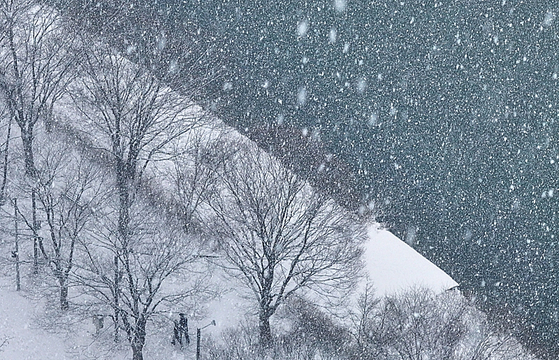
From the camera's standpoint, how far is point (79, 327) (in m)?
11.8

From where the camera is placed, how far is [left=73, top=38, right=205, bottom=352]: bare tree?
13961 mm

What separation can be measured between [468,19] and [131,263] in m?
10.8

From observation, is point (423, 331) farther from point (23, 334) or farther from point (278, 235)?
point (23, 334)

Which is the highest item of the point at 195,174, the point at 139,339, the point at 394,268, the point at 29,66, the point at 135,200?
the point at 29,66

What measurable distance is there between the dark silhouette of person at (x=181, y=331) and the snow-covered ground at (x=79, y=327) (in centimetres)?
15

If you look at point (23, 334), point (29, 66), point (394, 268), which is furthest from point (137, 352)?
point (29, 66)

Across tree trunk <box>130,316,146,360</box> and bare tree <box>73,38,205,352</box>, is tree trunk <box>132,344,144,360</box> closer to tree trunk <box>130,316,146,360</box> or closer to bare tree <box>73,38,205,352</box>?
tree trunk <box>130,316,146,360</box>

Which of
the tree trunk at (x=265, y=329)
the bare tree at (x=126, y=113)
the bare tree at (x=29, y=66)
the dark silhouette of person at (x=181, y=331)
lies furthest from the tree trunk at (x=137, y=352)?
the bare tree at (x=126, y=113)

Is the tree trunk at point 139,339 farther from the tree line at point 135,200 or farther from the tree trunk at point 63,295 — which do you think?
the tree trunk at point 63,295

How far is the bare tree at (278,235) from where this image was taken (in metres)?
12.5

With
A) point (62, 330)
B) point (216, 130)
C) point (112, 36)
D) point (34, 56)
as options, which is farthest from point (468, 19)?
point (62, 330)

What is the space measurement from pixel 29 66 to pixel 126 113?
2310 mm

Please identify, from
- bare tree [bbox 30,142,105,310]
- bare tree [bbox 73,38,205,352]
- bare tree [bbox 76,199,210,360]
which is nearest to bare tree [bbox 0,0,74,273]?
bare tree [bbox 30,142,105,310]

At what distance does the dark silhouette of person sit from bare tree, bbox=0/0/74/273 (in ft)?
9.39
